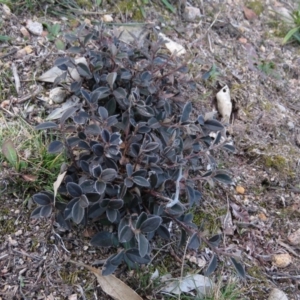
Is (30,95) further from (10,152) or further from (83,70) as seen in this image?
(10,152)

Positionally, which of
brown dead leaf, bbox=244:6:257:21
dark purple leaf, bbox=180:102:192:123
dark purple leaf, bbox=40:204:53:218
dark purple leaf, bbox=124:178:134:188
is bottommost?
dark purple leaf, bbox=40:204:53:218

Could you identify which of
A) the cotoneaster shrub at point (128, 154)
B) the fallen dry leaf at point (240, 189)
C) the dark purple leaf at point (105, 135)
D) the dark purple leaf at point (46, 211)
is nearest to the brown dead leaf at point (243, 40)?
the cotoneaster shrub at point (128, 154)

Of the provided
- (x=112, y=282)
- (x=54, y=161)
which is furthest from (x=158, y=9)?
(x=112, y=282)

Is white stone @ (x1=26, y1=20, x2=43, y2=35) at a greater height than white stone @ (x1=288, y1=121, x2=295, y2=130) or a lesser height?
greater

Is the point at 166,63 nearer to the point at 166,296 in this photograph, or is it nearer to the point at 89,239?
the point at 89,239

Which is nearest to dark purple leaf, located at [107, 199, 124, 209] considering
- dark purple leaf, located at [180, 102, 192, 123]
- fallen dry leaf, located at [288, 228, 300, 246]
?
dark purple leaf, located at [180, 102, 192, 123]

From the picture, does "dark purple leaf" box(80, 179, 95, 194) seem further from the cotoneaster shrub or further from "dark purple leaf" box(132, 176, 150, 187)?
"dark purple leaf" box(132, 176, 150, 187)
